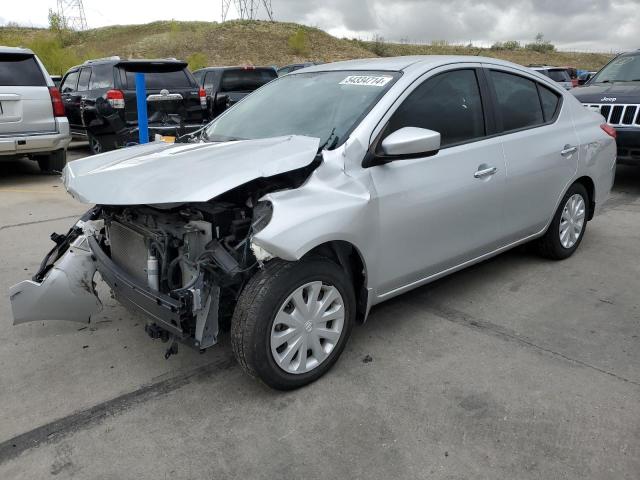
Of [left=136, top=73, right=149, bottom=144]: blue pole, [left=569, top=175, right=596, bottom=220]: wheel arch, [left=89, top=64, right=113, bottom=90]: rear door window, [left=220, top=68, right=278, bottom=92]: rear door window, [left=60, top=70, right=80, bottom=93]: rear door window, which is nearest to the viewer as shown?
[left=569, top=175, right=596, bottom=220]: wheel arch

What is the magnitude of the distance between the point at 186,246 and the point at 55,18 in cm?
5042

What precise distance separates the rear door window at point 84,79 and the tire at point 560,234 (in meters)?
8.73

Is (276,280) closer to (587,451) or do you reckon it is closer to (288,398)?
(288,398)

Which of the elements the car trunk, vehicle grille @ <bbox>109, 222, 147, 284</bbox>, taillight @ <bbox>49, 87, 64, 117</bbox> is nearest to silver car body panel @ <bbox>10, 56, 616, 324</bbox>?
vehicle grille @ <bbox>109, 222, 147, 284</bbox>

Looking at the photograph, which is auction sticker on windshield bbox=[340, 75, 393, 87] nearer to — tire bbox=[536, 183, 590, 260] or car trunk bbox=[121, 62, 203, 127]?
tire bbox=[536, 183, 590, 260]

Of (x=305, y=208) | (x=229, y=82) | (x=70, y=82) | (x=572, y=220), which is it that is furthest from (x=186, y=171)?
(x=70, y=82)

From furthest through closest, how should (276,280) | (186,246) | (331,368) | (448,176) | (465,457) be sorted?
(448,176) < (331,368) < (186,246) < (276,280) < (465,457)

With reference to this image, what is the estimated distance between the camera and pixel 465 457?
2398 mm

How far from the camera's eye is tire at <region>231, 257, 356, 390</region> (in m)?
2.61

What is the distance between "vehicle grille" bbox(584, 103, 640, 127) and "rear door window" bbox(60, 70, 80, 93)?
9241mm

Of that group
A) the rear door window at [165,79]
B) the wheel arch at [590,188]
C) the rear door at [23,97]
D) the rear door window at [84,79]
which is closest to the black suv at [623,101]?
the wheel arch at [590,188]

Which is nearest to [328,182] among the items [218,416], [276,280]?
[276,280]

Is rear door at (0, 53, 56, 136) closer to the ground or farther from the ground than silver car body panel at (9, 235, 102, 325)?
farther from the ground

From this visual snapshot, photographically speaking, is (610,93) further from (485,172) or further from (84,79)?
(84,79)
